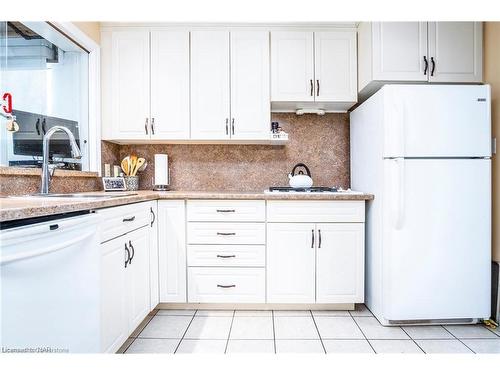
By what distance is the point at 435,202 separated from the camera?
2.07m

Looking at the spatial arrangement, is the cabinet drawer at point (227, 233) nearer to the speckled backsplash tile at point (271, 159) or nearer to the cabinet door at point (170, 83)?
the speckled backsplash tile at point (271, 159)

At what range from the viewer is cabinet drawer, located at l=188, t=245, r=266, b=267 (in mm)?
2334

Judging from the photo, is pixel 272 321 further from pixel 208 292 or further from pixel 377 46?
pixel 377 46

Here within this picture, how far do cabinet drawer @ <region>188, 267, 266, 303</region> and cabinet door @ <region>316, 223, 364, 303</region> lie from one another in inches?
17.8

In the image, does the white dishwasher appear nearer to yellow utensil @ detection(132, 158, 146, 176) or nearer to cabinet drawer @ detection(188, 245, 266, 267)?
cabinet drawer @ detection(188, 245, 266, 267)

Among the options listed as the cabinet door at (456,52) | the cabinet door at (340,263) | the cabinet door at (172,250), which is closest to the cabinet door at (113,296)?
the cabinet door at (172,250)

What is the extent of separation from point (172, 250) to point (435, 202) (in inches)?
74.6

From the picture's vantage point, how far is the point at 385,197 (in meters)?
2.09

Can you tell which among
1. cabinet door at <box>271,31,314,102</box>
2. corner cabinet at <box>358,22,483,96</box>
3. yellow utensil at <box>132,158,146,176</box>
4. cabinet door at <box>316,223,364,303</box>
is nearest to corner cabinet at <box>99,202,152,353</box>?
yellow utensil at <box>132,158,146,176</box>

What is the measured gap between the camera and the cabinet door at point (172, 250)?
7.70 feet

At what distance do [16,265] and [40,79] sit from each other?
177 cm

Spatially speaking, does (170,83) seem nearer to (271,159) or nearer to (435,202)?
(271,159)

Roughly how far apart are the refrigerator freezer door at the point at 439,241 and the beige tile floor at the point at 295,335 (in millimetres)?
132

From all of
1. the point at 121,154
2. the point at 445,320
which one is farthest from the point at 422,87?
the point at 121,154
